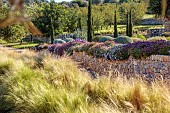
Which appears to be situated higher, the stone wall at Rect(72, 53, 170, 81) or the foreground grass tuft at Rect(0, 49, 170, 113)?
the foreground grass tuft at Rect(0, 49, 170, 113)

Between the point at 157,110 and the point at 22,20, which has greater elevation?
the point at 22,20

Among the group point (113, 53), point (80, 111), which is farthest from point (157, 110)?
point (113, 53)

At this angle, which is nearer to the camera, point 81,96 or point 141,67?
point 81,96

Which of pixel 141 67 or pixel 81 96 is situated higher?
pixel 81 96

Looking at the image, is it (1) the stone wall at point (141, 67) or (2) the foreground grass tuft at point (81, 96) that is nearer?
(2) the foreground grass tuft at point (81, 96)

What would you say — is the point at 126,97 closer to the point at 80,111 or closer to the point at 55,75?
the point at 80,111

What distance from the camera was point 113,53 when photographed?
1173cm

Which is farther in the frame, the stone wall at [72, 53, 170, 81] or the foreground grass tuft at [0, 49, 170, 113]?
the stone wall at [72, 53, 170, 81]

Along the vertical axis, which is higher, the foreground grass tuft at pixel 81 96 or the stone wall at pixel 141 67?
the foreground grass tuft at pixel 81 96

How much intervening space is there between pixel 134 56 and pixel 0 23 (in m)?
10.4

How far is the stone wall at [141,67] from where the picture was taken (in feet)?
29.9

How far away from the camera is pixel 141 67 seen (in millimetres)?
10000

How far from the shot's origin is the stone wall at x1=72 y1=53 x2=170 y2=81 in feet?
29.9

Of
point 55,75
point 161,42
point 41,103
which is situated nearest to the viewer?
point 41,103
